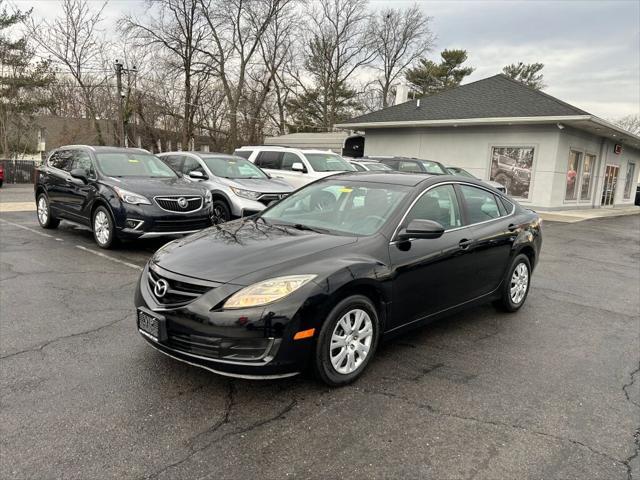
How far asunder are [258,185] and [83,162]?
10.2 feet

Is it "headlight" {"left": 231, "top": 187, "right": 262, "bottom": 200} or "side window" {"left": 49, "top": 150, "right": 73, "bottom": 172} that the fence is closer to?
"side window" {"left": 49, "top": 150, "right": 73, "bottom": 172}

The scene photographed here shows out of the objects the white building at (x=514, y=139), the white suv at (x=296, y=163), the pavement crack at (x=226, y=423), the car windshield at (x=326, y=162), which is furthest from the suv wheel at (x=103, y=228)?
the white building at (x=514, y=139)

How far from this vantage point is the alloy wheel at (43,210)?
30.1 ft

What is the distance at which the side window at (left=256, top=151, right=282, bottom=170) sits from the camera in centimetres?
1236

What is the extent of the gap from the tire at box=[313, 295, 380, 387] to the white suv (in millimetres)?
8338

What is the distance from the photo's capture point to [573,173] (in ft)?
64.9

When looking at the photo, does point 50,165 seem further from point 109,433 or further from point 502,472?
point 502,472

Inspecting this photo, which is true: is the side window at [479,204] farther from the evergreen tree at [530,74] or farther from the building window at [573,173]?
the evergreen tree at [530,74]

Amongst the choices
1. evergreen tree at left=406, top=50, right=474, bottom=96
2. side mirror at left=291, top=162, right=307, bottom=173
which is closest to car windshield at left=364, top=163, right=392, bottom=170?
side mirror at left=291, top=162, right=307, bottom=173

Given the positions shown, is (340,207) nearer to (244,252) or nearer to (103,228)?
(244,252)

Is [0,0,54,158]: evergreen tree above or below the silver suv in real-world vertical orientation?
above

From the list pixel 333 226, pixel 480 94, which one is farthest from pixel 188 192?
pixel 480 94

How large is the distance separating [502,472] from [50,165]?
926 centimetres

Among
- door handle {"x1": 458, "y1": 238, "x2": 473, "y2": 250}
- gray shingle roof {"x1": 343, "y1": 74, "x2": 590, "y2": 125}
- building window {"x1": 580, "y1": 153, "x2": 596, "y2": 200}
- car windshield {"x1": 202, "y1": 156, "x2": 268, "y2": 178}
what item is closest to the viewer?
door handle {"x1": 458, "y1": 238, "x2": 473, "y2": 250}
